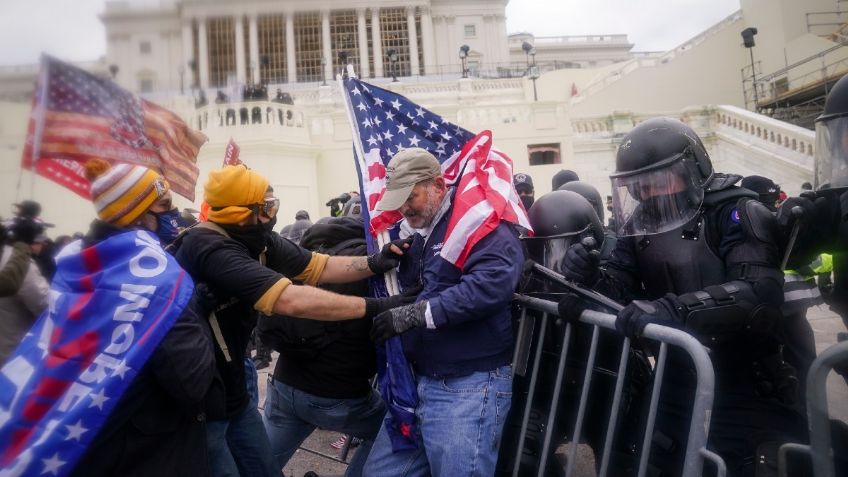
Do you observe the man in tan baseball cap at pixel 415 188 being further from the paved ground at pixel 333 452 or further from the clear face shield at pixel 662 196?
the paved ground at pixel 333 452

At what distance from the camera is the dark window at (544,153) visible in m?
15.9

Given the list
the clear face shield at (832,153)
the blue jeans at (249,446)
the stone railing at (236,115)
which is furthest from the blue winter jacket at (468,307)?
the stone railing at (236,115)

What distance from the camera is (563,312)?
2477 mm

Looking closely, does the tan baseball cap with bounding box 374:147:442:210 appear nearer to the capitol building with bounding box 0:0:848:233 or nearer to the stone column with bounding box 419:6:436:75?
the capitol building with bounding box 0:0:848:233

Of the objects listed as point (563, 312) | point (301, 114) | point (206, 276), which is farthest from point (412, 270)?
point (301, 114)

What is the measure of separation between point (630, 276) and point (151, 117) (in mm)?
2934

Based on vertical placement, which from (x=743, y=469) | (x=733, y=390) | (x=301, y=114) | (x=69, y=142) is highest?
(x=301, y=114)

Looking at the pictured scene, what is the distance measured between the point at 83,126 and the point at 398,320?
1.89 meters

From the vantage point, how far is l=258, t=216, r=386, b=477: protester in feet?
9.30

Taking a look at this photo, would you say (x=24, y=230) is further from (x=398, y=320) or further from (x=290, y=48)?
(x=290, y=48)

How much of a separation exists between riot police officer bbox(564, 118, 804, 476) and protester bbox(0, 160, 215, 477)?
171 centimetres

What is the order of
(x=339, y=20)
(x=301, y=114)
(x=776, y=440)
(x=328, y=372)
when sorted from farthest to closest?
(x=339, y=20)
(x=301, y=114)
(x=328, y=372)
(x=776, y=440)

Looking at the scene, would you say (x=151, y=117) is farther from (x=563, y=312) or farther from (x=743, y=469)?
(x=743, y=469)

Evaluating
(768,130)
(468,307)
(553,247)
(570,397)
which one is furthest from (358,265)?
(768,130)
